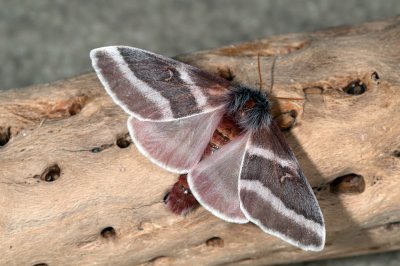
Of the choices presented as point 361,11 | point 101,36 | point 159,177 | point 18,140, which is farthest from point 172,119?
point 361,11

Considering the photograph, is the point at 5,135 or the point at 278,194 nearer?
the point at 278,194

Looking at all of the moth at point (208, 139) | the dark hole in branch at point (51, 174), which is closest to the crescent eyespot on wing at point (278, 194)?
the moth at point (208, 139)

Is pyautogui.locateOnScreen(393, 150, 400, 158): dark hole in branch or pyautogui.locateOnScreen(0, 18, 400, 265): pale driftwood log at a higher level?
pyautogui.locateOnScreen(393, 150, 400, 158): dark hole in branch

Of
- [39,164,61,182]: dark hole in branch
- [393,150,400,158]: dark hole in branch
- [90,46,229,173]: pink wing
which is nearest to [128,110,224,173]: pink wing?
[90,46,229,173]: pink wing

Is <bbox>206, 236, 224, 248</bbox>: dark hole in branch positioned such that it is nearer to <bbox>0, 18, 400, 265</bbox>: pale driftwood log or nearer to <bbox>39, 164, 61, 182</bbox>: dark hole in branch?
<bbox>0, 18, 400, 265</bbox>: pale driftwood log

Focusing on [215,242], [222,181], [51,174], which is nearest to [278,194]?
[222,181]

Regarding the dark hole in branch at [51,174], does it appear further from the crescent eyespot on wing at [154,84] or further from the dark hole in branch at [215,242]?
the dark hole in branch at [215,242]

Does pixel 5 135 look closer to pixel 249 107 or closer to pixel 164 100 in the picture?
pixel 164 100
